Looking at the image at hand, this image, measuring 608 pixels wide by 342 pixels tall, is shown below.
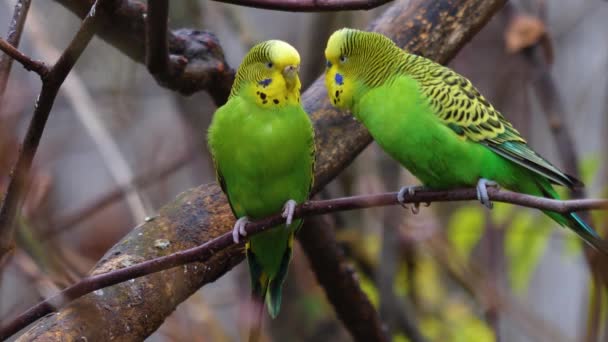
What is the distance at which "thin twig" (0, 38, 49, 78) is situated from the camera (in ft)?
4.67

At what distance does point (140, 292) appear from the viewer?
2.19 metres

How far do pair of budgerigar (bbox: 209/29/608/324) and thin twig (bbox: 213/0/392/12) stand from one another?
0.29m

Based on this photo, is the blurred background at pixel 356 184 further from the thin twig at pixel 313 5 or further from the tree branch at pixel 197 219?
the thin twig at pixel 313 5

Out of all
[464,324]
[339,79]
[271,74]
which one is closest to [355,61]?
[339,79]

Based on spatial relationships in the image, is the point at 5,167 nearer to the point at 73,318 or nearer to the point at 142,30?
the point at 73,318

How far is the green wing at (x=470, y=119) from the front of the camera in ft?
7.81

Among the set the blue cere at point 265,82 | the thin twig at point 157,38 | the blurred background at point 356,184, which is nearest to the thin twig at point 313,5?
the thin twig at point 157,38

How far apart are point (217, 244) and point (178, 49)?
114 centimetres

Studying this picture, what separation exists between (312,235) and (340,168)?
318mm

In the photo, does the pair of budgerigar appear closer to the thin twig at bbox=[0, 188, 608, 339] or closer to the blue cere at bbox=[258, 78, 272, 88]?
the blue cere at bbox=[258, 78, 272, 88]

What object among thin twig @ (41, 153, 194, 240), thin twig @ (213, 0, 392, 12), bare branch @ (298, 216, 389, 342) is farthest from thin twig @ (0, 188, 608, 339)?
bare branch @ (298, 216, 389, 342)

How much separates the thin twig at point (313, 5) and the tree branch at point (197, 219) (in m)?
0.80

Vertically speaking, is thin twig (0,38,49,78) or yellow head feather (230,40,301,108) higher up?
thin twig (0,38,49,78)

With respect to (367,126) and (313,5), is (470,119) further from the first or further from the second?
(313,5)
